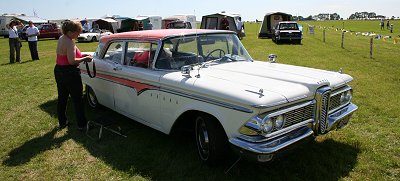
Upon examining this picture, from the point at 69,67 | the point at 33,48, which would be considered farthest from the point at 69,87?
the point at 33,48

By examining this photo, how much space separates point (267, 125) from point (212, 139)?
2.17ft

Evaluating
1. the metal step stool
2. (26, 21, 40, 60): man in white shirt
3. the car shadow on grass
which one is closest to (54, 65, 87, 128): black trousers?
the metal step stool

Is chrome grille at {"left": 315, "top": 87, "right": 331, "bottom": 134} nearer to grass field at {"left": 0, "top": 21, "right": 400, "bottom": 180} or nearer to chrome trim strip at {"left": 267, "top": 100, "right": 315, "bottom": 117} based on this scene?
chrome trim strip at {"left": 267, "top": 100, "right": 315, "bottom": 117}

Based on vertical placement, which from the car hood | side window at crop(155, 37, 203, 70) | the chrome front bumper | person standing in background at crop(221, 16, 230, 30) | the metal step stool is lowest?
the metal step stool

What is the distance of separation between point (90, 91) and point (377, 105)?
5.48 m

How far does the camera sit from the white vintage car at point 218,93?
11.0 feet

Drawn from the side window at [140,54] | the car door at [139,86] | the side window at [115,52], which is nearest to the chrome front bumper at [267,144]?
the car door at [139,86]

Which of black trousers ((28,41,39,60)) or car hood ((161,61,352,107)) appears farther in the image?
black trousers ((28,41,39,60))

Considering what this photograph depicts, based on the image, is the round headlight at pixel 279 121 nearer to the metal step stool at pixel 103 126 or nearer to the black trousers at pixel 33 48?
the metal step stool at pixel 103 126

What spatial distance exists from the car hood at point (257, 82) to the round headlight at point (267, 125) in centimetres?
17

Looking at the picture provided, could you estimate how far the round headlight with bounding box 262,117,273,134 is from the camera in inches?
129

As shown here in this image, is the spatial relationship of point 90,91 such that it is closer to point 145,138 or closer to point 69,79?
point 69,79

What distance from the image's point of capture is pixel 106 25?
3469 cm

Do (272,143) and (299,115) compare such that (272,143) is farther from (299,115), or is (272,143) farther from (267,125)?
(299,115)
